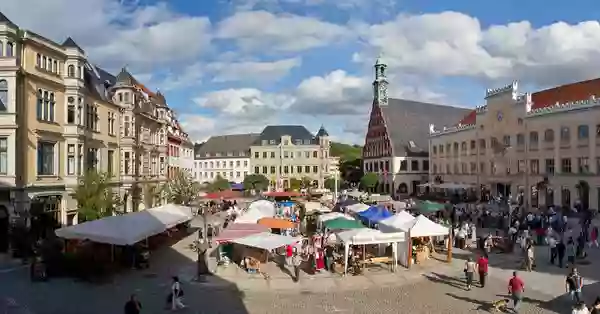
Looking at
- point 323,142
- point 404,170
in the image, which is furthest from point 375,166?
point 323,142

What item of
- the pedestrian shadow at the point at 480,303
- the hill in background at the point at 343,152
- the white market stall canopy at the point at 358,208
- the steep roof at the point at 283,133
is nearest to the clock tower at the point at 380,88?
the steep roof at the point at 283,133

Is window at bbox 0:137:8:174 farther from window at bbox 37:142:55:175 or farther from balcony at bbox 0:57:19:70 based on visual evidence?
balcony at bbox 0:57:19:70

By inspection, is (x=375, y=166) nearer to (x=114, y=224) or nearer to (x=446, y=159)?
(x=446, y=159)

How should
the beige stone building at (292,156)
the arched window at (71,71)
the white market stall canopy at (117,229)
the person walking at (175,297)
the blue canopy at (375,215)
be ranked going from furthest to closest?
the beige stone building at (292,156), the arched window at (71,71), the blue canopy at (375,215), the white market stall canopy at (117,229), the person walking at (175,297)

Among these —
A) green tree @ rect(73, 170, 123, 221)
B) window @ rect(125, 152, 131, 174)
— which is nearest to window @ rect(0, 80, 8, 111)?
green tree @ rect(73, 170, 123, 221)

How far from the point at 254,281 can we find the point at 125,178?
22.0 metres

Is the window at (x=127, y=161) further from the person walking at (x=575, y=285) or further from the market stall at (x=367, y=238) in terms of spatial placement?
the person walking at (x=575, y=285)

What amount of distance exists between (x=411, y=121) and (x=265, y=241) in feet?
233

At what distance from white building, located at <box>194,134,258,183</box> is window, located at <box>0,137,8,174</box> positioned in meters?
80.8

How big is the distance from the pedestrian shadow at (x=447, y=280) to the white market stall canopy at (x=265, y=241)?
5801mm

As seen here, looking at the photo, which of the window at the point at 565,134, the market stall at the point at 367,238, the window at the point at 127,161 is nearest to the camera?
the market stall at the point at 367,238

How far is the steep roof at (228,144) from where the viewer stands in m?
110

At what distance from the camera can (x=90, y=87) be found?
113ft

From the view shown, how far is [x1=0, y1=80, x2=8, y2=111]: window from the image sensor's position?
25.7m
